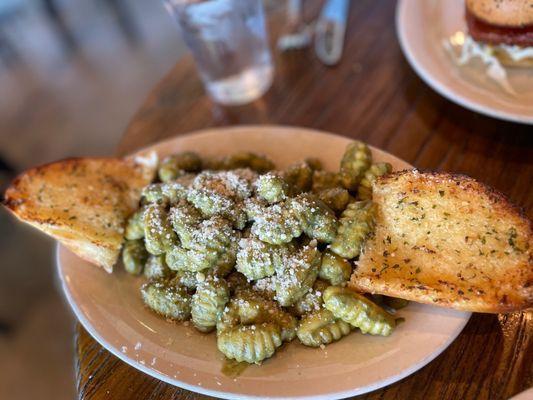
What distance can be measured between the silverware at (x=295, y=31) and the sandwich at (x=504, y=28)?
0.70 m

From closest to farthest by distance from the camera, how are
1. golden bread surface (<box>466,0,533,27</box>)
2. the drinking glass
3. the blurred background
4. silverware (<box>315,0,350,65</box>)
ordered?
golden bread surface (<box>466,0,533,27</box>) < the drinking glass < silverware (<box>315,0,350,65</box>) < the blurred background

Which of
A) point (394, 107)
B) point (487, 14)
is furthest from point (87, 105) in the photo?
point (487, 14)

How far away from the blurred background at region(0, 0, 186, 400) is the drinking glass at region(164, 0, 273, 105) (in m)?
1.66

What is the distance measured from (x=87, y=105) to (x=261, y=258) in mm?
3113

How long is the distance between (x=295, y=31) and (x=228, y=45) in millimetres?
432

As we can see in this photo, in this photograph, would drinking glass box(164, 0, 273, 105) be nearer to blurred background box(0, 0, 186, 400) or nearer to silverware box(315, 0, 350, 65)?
silverware box(315, 0, 350, 65)

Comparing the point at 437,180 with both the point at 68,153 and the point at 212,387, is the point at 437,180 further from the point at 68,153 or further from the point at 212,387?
the point at 68,153

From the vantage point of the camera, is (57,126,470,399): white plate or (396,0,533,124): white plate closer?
(57,126,470,399): white plate

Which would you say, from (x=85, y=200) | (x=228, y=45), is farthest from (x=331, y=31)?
(x=85, y=200)

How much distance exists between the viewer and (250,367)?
1.20 m

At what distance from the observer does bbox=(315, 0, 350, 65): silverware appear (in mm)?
2143

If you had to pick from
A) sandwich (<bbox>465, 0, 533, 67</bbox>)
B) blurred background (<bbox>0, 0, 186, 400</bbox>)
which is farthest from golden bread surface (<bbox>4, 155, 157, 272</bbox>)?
blurred background (<bbox>0, 0, 186, 400</bbox>)

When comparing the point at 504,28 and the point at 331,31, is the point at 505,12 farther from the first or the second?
the point at 331,31

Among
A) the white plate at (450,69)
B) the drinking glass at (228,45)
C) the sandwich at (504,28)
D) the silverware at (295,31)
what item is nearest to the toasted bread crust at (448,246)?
the white plate at (450,69)
